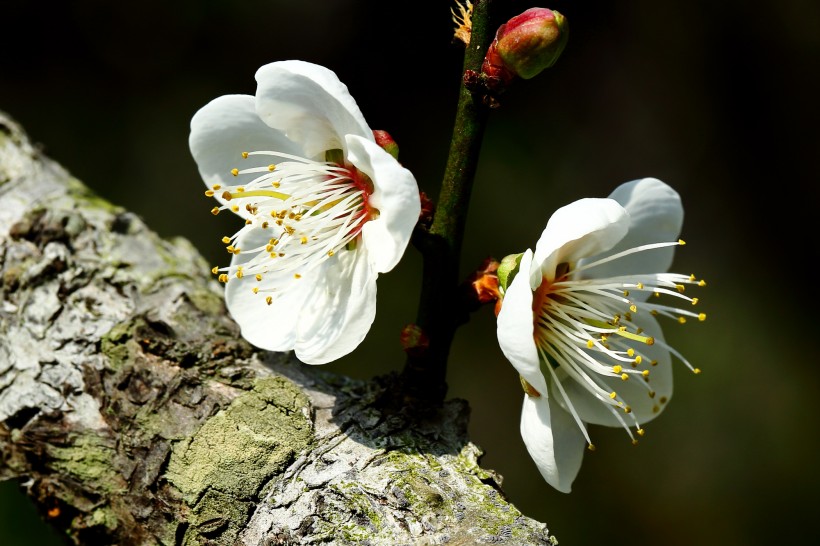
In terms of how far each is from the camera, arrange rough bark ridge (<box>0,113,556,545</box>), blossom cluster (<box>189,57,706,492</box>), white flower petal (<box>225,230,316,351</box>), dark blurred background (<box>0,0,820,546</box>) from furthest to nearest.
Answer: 1. dark blurred background (<box>0,0,820,546</box>)
2. white flower petal (<box>225,230,316,351</box>)
3. blossom cluster (<box>189,57,706,492</box>)
4. rough bark ridge (<box>0,113,556,545</box>)

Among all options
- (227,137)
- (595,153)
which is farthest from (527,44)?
(595,153)

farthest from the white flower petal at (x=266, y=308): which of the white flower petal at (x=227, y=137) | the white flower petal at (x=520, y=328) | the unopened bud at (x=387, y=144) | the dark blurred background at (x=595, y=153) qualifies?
the dark blurred background at (x=595, y=153)

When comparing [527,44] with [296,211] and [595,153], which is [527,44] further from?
[595,153]

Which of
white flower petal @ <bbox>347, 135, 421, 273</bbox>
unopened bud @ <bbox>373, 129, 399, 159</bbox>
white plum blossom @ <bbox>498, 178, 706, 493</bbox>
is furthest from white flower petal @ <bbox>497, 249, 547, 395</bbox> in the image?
unopened bud @ <bbox>373, 129, 399, 159</bbox>

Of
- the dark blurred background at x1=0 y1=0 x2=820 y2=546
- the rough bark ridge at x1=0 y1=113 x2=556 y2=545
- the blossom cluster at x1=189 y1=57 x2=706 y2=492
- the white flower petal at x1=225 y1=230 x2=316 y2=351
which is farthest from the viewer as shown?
the dark blurred background at x1=0 y1=0 x2=820 y2=546

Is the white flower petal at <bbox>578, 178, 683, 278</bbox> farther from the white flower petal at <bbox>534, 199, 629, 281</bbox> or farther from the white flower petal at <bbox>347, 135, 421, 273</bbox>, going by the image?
the white flower petal at <bbox>347, 135, 421, 273</bbox>

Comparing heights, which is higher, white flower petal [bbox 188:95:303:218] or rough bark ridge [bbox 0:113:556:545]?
white flower petal [bbox 188:95:303:218]

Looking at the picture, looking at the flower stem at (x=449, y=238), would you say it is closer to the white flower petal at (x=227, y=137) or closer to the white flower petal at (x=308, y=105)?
the white flower petal at (x=308, y=105)
